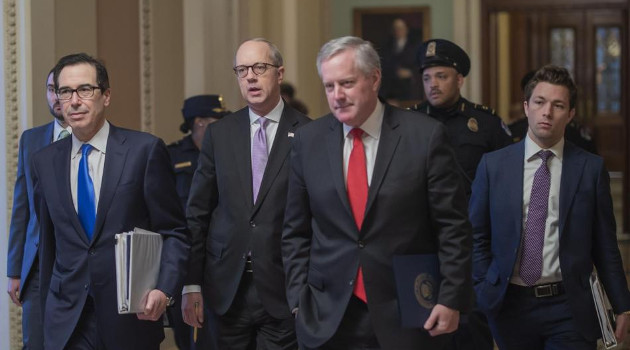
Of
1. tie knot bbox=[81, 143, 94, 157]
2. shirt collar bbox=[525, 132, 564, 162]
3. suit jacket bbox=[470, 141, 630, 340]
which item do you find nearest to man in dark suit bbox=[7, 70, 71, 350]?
tie knot bbox=[81, 143, 94, 157]

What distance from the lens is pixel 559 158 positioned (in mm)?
4754

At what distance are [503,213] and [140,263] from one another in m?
1.55

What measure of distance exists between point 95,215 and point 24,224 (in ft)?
4.50

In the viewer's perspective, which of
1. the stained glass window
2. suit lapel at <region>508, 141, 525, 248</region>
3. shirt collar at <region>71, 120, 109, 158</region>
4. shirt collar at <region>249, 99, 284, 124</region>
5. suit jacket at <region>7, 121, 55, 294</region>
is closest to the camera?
shirt collar at <region>71, 120, 109, 158</region>

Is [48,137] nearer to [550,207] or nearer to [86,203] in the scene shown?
[86,203]

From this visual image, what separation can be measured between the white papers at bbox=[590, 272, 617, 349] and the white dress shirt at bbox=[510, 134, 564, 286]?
6.3 inches

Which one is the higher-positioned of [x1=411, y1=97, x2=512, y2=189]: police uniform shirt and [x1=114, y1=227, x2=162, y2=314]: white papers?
[x1=411, y1=97, x2=512, y2=189]: police uniform shirt

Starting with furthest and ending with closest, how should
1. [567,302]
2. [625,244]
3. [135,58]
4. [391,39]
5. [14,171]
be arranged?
[391,39]
[625,244]
[135,58]
[14,171]
[567,302]

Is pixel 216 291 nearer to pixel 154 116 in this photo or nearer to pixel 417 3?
pixel 154 116

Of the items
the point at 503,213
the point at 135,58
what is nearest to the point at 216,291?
the point at 503,213

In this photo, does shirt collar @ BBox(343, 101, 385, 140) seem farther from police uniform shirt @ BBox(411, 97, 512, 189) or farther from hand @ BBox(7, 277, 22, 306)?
hand @ BBox(7, 277, 22, 306)

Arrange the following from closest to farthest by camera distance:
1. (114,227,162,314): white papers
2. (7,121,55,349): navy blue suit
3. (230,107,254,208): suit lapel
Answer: (114,227,162,314): white papers < (230,107,254,208): suit lapel < (7,121,55,349): navy blue suit

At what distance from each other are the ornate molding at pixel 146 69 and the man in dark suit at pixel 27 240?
2.16 m

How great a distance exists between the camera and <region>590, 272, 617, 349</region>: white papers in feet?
14.7
